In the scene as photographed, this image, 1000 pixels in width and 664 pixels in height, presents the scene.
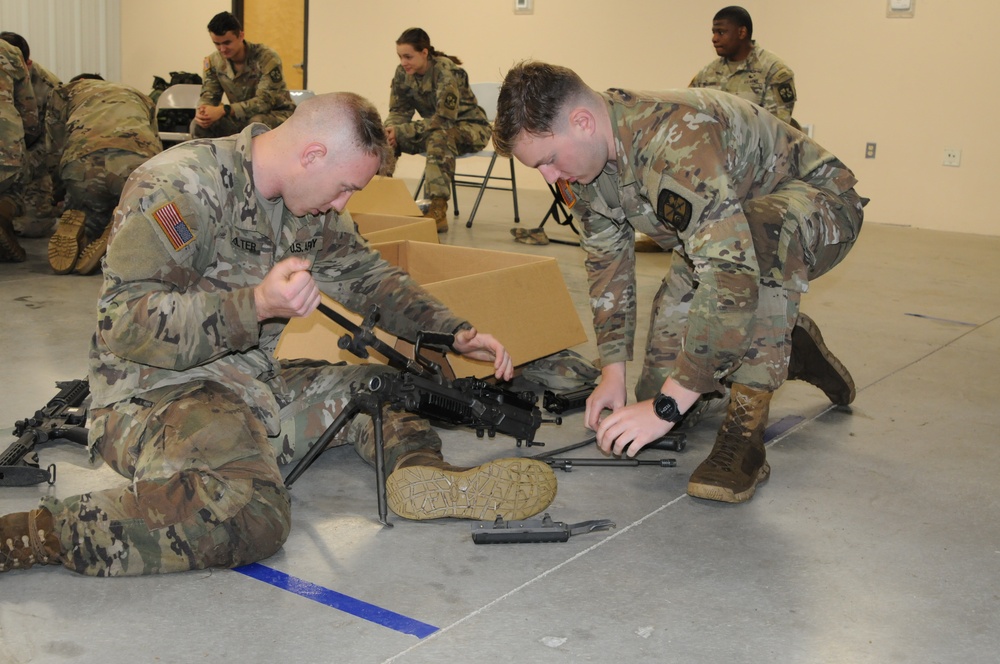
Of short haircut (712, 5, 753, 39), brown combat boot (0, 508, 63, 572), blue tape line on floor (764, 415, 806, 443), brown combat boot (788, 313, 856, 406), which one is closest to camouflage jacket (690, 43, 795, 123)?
short haircut (712, 5, 753, 39)

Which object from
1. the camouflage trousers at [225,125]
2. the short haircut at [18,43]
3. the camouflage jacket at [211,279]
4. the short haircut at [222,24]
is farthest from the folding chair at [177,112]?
the camouflage jacket at [211,279]

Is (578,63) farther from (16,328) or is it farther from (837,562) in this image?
(837,562)

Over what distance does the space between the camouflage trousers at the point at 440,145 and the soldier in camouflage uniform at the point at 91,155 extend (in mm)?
2339

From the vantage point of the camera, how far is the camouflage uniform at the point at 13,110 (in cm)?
464

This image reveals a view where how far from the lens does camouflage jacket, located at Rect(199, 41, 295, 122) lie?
734 centimetres

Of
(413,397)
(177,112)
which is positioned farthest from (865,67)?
(413,397)

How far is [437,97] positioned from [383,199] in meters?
2.50

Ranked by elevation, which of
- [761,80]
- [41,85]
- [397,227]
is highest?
[761,80]

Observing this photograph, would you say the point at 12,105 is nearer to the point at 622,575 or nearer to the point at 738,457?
the point at 738,457

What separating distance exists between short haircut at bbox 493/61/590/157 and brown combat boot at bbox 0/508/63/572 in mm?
1230

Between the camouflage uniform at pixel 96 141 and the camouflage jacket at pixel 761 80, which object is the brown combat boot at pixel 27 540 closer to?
the camouflage uniform at pixel 96 141

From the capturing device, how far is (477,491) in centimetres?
218

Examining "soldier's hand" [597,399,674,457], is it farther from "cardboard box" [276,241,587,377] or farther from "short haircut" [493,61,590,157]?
"cardboard box" [276,241,587,377]

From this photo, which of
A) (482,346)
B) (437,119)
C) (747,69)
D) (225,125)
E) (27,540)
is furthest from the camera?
(437,119)
